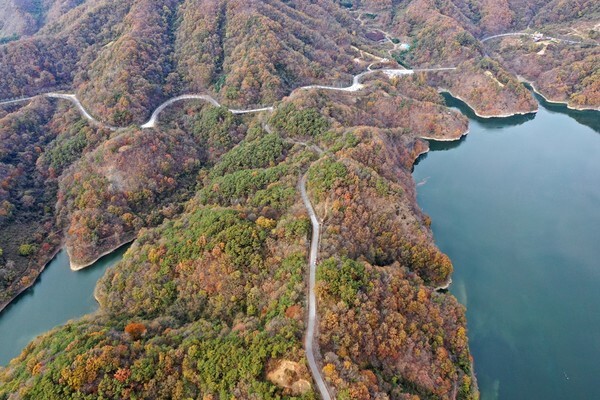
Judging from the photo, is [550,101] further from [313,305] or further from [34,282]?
[34,282]

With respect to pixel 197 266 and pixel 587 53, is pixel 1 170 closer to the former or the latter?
pixel 197 266

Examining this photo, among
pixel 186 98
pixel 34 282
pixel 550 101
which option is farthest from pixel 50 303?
pixel 550 101

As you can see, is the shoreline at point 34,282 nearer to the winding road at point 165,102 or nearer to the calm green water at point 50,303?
the calm green water at point 50,303

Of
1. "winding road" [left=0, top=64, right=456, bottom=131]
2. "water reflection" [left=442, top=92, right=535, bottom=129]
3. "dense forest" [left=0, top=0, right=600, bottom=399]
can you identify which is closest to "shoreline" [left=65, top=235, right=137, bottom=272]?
"dense forest" [left=0, top=0, right=600, bottom=399]

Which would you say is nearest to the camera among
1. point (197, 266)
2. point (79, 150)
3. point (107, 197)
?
point (197, 266)

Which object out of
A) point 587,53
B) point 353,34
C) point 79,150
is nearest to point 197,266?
point 79,150

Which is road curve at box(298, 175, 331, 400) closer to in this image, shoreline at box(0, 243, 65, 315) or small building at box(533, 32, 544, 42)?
shoreline at box(0, 243, 65, 315)

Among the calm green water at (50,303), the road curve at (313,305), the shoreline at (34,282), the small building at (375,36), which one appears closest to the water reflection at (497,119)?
the small building at (375,36)
